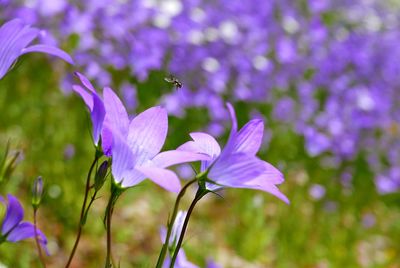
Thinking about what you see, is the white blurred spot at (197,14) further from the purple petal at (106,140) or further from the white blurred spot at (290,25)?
the purple petal at (106,140)

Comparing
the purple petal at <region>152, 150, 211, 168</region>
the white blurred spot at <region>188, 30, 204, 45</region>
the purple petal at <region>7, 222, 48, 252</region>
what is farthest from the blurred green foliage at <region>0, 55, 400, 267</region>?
the purple petal at <region>152, 150, 211, 168</region>

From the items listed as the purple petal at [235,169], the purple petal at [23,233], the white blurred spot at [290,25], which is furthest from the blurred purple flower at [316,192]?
the purple petal at [235,169]

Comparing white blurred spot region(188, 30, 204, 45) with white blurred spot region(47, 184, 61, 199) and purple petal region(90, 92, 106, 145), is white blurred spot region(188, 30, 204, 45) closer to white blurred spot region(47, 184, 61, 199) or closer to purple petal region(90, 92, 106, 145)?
white blurred spot region(47, 184, 61, 199)

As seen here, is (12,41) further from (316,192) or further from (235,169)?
(316,192)

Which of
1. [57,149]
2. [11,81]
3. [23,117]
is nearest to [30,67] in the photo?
[11,81]

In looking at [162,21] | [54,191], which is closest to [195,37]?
[162,21]
